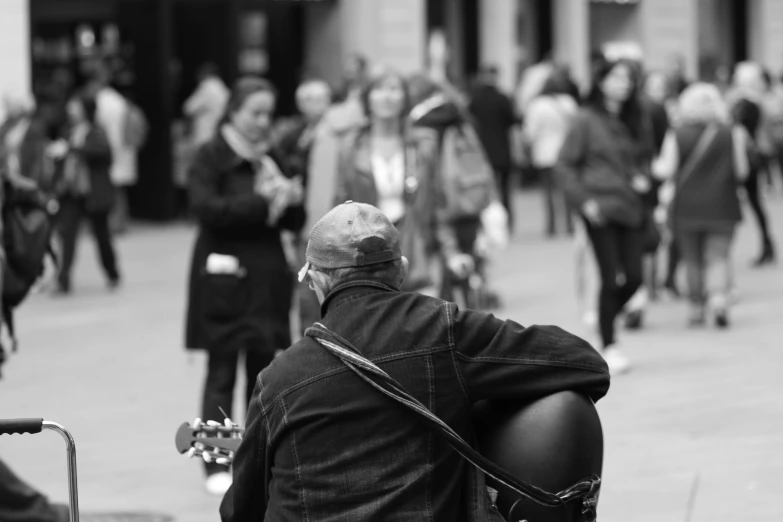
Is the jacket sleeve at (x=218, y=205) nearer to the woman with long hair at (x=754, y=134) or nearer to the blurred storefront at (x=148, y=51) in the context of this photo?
the woman with long hair at (x=754, y=134)

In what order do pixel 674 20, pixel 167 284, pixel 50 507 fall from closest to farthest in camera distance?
1. pixel 50 507
2. pixel 167 284
3. pixel 674 20

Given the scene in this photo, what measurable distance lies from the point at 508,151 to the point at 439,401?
Answer: 15.3 m

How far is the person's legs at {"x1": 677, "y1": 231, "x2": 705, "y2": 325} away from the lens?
37.5ft

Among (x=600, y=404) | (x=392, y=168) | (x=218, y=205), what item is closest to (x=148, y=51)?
(x=392, y=168)

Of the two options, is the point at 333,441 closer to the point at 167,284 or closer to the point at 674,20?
the point at 167,284

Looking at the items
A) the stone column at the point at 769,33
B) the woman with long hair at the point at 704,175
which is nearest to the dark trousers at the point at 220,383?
the woman with long hair at the point at 704,175

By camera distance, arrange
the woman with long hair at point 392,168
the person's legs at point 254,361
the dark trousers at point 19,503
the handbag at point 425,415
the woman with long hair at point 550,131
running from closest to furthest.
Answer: the handbag at point 425,415
the dark trousers at point 19,503
the person's legs at point 254,361
the woman with long hair at point 392,168
the woman with long hair at point 550,131

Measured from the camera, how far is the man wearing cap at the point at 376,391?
344 centimetres

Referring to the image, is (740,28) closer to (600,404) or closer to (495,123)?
(495,123)

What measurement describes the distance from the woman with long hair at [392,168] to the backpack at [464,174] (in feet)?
8.28

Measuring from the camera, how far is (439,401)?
350 cm

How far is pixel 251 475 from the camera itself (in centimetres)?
358

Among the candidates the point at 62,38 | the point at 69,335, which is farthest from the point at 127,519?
the point at 62,38

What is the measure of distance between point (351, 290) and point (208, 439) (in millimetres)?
639
